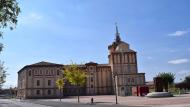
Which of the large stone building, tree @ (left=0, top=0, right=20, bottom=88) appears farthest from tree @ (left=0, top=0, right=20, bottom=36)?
the large stone building

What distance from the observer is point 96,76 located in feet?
428

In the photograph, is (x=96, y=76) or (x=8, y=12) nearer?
(x=8, y=12)

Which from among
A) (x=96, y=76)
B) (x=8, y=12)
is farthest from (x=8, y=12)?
(x=96, y=76)

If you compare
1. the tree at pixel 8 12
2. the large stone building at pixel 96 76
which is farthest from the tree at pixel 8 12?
the large stone building at pixel 96 76

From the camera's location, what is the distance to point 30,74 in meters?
122

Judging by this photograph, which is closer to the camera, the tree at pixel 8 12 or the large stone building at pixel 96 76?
the tree at pixel 8 12

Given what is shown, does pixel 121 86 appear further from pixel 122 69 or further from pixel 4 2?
pixel 4 2

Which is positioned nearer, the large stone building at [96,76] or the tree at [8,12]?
the tree at [8,12]

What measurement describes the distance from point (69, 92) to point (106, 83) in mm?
14676

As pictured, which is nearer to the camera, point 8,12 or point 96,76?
point 8,12

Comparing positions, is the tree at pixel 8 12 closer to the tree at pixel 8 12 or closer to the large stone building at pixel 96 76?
the tree at pixel 8 12

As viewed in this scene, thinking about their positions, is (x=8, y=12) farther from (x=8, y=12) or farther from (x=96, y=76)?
(x=96, y=76)

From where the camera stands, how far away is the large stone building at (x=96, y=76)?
117m

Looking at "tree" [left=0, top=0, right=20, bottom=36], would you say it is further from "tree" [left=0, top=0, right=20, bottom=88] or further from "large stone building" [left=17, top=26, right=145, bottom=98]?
"large stone building" [left=17, top=26, right=145, bottom=98]
